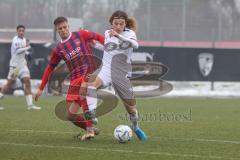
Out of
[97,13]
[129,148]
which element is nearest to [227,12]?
[97,13]

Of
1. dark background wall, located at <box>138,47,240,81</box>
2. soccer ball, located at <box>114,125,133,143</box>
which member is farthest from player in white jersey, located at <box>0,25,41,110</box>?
dark background wall, located at <box>138,47,240,81</box>

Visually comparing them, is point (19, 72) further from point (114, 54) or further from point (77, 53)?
point (114, 54)

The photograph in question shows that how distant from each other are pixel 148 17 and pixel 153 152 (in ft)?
68.8

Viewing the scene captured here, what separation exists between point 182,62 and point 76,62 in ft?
49.7

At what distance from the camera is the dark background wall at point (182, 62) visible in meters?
24.1

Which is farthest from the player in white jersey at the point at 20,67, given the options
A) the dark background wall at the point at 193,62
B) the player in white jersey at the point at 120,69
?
the dark background wall at the point at 193,62

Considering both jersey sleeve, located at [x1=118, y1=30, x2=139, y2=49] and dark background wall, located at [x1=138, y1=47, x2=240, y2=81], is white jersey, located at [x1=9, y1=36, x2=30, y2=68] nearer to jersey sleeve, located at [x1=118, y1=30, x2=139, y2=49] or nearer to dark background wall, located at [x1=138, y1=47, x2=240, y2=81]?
jersey sleeve, located at [x1=118, y1=30, x2=139, y2=49]

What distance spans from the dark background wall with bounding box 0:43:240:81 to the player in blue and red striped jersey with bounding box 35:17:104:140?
1427 centimetres

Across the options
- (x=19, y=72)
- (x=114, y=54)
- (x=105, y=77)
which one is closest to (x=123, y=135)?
(x=105, y=77)

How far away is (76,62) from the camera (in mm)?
9789

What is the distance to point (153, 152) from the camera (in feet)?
27.2

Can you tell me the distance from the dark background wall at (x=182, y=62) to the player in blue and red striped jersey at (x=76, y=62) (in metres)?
14.3

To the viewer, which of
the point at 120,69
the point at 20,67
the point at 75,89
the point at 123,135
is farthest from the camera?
the point at 20,67

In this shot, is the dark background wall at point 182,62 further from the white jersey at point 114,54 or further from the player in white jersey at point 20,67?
the white jersey at point 114,54
